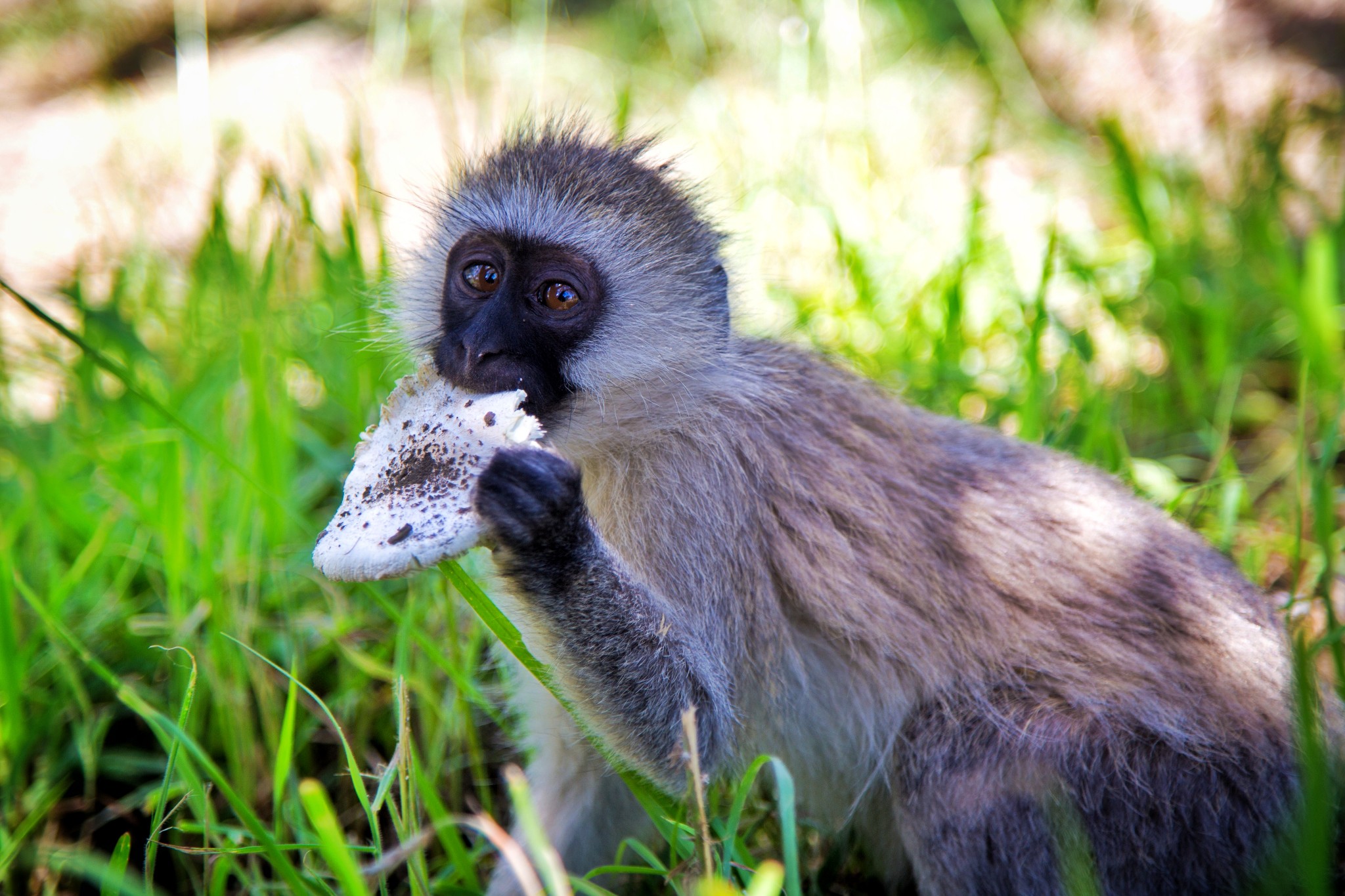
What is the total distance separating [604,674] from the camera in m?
2.23

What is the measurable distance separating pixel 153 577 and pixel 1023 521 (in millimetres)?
2819

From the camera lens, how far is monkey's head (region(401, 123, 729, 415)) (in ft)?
8.29

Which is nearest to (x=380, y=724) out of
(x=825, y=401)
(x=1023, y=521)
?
(x=825, y=401)

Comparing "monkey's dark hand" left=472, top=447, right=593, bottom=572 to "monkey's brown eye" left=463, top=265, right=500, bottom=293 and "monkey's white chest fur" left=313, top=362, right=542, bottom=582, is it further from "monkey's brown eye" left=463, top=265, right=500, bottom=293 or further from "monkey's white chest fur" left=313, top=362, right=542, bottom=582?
"monkey's brown eye" left=463, top=265, right=500, bottom=293

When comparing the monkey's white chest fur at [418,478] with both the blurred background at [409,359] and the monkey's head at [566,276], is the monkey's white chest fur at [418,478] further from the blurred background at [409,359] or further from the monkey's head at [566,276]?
the blurred background at [409,359]

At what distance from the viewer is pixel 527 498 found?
6.62 feet

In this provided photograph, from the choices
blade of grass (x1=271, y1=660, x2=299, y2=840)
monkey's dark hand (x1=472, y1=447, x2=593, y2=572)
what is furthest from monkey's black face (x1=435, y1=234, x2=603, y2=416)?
blade of grass (x1=271, y1=660, x2=299, y2=840)

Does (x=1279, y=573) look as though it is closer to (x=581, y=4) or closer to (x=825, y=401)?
(x=825, y=401)

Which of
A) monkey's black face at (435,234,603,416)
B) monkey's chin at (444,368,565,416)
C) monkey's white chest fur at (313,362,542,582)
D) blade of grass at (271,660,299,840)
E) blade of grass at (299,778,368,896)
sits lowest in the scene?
blade of grass at (271,660,299,840)

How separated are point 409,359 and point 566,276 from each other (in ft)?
2.41

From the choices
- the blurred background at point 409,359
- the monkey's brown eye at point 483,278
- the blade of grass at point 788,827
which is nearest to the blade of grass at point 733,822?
the blade of grass at point 788,827

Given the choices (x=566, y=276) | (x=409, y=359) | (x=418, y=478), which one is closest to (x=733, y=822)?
(x=418, y=478)

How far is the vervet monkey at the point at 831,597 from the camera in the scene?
2324 mm

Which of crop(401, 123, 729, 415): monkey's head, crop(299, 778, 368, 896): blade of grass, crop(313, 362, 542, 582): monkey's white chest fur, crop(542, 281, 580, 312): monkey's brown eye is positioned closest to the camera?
crop(299, 778, 368, 896): blade of grass
